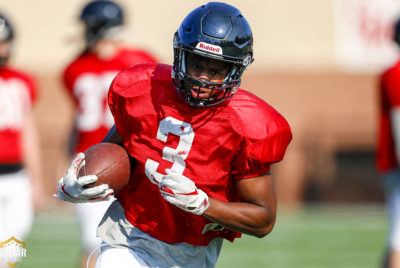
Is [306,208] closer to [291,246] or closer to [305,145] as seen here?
[305,145]

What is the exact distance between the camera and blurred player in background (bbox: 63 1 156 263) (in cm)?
502

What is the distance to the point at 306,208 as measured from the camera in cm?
1242

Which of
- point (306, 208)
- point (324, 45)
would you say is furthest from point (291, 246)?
point (324, 45)

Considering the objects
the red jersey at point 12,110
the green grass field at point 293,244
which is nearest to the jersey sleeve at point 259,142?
the red jersey at point 12,110

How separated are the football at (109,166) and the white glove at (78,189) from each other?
0.04 meters

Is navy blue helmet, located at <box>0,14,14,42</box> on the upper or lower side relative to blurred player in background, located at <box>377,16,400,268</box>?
upper

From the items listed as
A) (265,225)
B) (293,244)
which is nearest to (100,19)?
(265,225)

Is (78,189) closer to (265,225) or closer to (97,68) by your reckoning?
(265,225)

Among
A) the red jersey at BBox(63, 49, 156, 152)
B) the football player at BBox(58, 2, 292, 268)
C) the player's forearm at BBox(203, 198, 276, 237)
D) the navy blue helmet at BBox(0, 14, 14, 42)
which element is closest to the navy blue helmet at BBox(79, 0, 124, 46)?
the red jersey at BBox(63, 49, 156, 152)

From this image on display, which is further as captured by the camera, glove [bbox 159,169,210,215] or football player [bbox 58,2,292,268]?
football player [bbox 58,2,292,268]

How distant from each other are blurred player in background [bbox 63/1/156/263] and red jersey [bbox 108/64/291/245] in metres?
1.91

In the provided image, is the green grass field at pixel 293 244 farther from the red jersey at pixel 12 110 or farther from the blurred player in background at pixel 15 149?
the red jersey at pixel 12 110

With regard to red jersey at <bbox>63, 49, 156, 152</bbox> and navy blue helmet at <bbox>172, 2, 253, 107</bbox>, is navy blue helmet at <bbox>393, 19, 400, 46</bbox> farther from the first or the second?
navy blue helmet at <bbox>172, 2, 253, 107</bbox>

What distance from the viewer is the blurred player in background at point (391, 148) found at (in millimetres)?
4746
